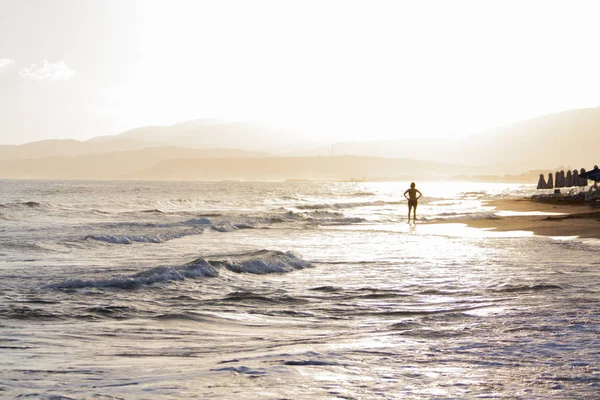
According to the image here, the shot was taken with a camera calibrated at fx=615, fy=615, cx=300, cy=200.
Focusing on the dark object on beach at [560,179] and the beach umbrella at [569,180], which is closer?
the beach umbrella at [569,180]

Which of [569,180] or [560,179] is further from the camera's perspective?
[560,179]

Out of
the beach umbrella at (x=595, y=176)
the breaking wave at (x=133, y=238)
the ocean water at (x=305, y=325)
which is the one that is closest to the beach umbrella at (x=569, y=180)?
the beach umbrella at (x=595, y=176)

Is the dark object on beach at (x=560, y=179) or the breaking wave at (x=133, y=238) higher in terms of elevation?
the dark object on beach at (x=560, y=179)

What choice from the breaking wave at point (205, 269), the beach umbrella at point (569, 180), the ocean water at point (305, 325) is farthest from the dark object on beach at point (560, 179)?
the breaking wave at point (205, 269)

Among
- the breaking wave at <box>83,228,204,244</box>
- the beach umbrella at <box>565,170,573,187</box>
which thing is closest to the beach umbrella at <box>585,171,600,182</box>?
the beach umbrella at <box>565,170,573,187</box>

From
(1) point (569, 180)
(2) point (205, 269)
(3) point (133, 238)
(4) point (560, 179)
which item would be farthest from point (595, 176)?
(2) point (205, 269)

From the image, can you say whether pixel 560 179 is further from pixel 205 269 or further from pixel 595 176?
pixel 205 269

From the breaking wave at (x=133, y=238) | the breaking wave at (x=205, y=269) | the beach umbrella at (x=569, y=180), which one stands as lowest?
the breaking wave at (x=133, y=238)

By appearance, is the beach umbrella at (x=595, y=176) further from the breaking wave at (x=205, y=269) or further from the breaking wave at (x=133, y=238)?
the breaking wave at (x=205, y=269)

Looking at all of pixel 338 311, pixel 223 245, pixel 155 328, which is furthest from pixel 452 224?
pixel 155 328

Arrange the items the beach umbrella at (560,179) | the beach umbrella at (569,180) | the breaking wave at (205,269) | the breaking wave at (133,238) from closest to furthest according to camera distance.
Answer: the breaking wave at (205,269)
the breaking wave at (133,238)
the beach umbrella at (569,180)
the beach umbrella at (560,179)

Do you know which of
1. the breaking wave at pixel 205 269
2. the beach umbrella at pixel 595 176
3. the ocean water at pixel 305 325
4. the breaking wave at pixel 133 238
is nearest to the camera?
the ocean water at pixel 305 325

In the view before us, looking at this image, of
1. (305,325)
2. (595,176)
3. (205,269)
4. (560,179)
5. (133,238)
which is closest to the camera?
(305,325)

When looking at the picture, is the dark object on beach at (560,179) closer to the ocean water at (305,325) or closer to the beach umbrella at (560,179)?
the beach umbrella at (560,179)
